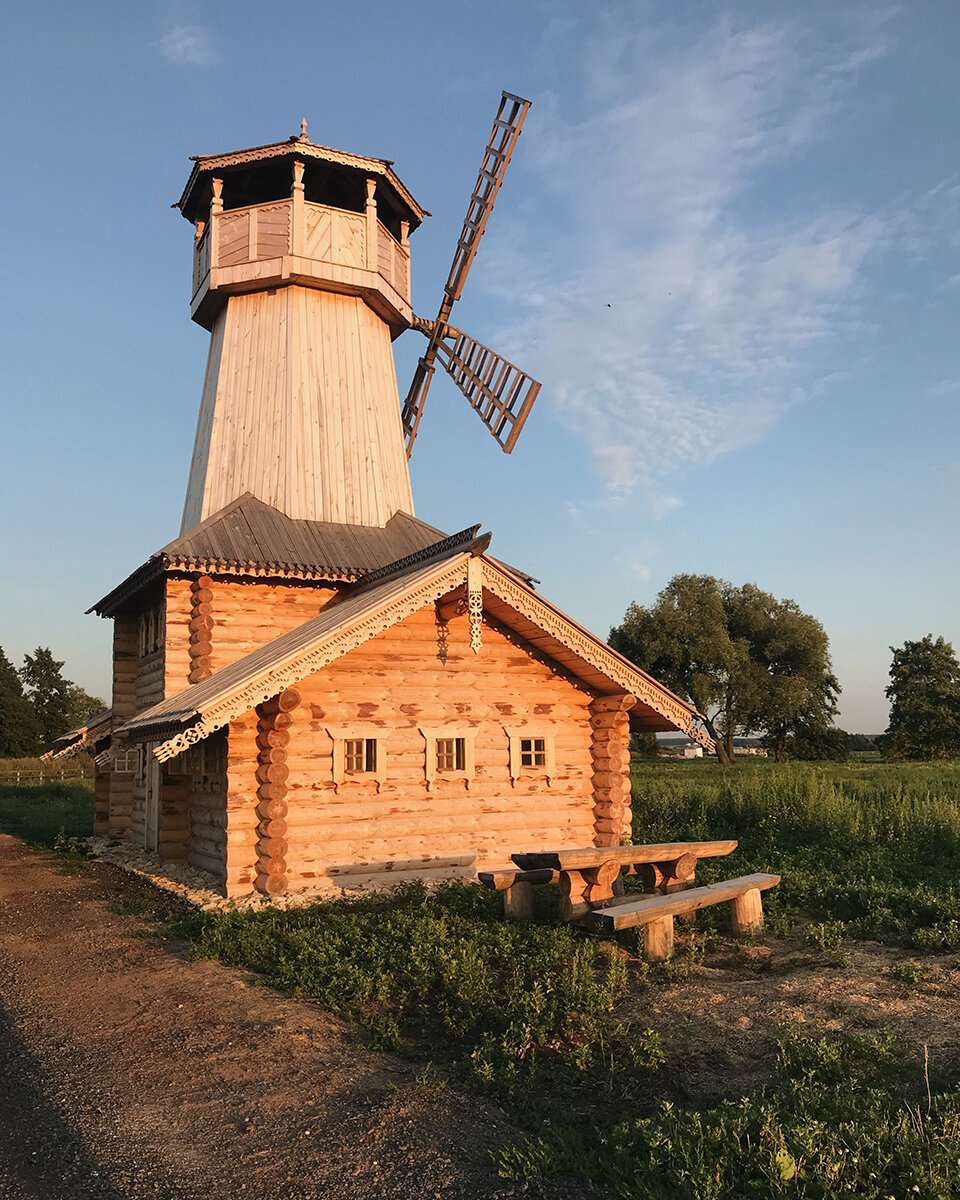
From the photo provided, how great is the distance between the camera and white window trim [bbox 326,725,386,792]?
13383 mm

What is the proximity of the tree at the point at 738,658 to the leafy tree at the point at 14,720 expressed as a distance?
42.0 metres

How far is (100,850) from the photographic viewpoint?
62.8ft

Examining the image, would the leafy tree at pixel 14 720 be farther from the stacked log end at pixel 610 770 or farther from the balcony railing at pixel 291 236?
the stacked log end at pixel 610 770

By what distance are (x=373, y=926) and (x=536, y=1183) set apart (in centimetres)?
558

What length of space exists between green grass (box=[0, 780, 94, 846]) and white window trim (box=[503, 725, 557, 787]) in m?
10.5

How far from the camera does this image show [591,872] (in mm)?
9797

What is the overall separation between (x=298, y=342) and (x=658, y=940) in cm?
1560

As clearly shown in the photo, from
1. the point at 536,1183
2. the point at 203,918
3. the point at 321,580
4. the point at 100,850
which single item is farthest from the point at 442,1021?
the point at 100,850

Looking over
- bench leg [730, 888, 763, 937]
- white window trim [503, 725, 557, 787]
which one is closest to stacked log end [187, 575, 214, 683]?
white window trim [503, 725, 557, 787]

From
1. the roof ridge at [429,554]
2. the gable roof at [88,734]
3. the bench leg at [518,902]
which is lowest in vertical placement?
the bench leg at [518,902]

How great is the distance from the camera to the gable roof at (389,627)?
1152cm

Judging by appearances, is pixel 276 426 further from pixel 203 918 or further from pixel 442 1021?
pixel 442 1021

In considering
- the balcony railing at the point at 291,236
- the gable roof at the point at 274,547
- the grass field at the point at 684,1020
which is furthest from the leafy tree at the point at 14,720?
the grass field at the point at 684,1020

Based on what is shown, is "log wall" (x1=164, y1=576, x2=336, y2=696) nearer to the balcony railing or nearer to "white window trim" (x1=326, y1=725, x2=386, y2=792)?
Answer: "white window trim" (x1=326, y1=725, x2=386, y2=792)
